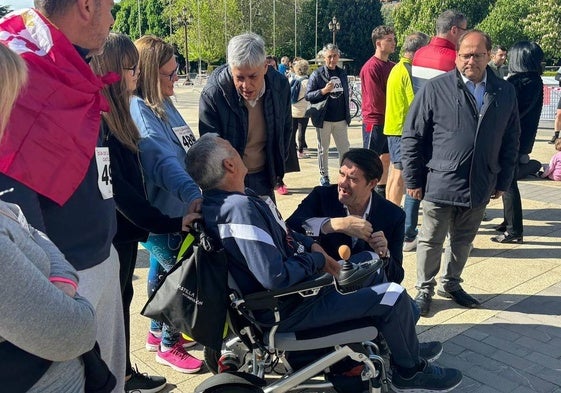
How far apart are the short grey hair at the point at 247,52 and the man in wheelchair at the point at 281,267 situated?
79 cm

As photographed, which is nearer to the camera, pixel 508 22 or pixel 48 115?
pixel 48 115

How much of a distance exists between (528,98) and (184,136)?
12.3 feet

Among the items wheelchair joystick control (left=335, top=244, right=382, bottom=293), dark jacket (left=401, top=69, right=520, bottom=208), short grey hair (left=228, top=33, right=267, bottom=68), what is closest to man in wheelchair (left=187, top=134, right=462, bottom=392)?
wheelchair joystick control (left=335, top=244, right=382, bottom=293)

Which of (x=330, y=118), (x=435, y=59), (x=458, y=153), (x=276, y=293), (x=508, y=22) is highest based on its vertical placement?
(x=508, y=22)

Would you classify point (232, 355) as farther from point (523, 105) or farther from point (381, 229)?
point (523, 105)

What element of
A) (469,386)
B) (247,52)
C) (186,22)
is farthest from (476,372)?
(186,22)

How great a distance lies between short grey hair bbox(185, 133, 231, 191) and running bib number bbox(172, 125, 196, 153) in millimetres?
530

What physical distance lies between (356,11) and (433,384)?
63929mm

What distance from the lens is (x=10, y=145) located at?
161 cm

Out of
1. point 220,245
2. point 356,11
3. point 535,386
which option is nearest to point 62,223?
point 220,245

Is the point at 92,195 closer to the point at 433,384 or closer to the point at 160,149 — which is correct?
the point at 160,149

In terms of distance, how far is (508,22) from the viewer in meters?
52.0

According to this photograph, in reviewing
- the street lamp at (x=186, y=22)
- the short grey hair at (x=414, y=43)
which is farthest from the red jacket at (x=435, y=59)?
the street lamp at (x=186, y=22)

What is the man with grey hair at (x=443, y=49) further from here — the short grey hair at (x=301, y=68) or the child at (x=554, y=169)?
the short grey hair at (x=301, y=68)
